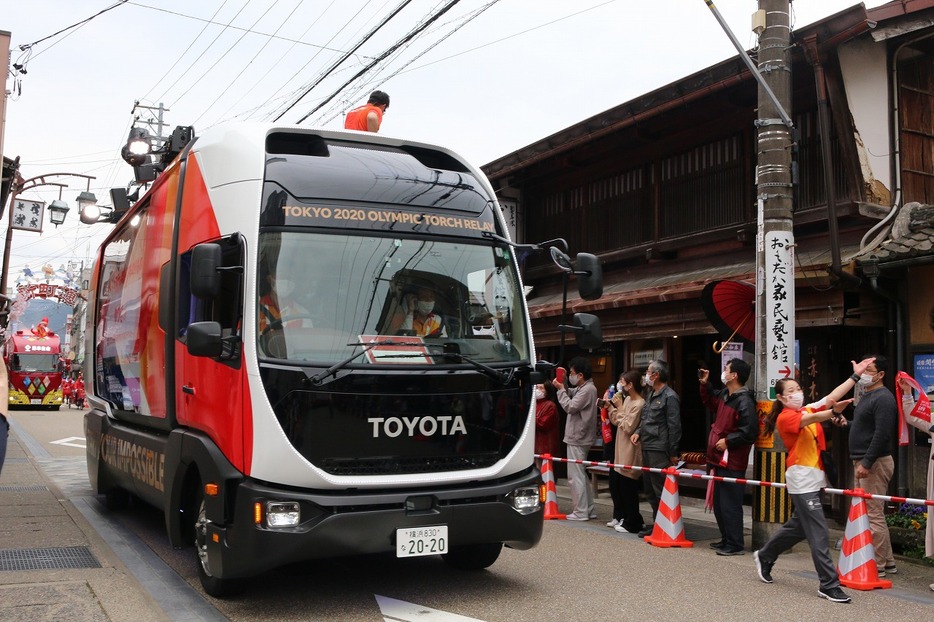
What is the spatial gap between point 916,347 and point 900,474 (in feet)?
4.59

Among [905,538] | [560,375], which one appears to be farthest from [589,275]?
[560,375]

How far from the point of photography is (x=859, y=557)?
694 cm

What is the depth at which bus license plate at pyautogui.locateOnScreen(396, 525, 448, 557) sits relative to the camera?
5.59 metres

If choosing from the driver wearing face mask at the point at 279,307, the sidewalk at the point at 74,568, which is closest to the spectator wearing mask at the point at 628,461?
the sidewalk at the point at 74,568

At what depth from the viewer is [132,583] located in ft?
20.6

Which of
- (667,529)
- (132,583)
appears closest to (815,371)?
(667,529)

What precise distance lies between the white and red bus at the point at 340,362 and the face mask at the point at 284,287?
0.05ft

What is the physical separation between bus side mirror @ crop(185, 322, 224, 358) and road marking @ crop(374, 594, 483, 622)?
83.5 inches

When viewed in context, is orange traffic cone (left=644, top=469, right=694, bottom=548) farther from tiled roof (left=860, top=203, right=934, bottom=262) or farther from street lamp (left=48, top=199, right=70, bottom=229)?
street lamp (left=48, top=199, right=70, bottom=229)

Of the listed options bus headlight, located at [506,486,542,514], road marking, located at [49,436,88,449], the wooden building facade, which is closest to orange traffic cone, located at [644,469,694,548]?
the wooden building facade

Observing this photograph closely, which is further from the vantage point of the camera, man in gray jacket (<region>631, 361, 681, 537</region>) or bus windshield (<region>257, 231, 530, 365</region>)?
man in gray jacket (<region>631, 361, 681, 537</region>)

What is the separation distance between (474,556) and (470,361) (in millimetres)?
1973

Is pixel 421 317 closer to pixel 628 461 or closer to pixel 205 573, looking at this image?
pixel 205 573

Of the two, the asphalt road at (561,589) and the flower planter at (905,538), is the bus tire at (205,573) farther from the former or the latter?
the flower planter at (905,538)
